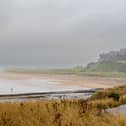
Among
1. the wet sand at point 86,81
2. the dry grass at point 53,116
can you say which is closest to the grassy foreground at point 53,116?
the dry grass at point 53,116

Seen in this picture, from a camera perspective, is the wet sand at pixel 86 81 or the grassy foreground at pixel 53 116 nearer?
the grassy foreground at pixel 53 116

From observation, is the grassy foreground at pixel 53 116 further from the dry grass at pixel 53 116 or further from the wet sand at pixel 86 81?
the wet sand at pixel 86 81

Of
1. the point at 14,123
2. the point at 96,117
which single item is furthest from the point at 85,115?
the point at 14,123

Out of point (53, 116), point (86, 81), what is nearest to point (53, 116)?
point (53, 116)

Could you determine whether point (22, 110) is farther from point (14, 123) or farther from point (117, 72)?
point (117, 72)

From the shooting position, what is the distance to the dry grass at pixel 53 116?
7953 mm

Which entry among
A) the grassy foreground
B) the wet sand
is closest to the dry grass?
the grassy foreground

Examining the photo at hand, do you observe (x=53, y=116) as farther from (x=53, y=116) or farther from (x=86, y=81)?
(x=86, y=81)

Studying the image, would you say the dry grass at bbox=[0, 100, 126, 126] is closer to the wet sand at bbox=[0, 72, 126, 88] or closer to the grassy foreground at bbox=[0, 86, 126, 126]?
the grassy foreground at bbox=[0, 86, 126, 126]

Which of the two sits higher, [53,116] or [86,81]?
[53,116]

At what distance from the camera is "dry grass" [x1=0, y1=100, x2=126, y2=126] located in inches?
313

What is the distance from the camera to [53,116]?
821 centimetres

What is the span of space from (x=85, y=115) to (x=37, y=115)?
104cm

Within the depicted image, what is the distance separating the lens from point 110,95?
80.2ft
